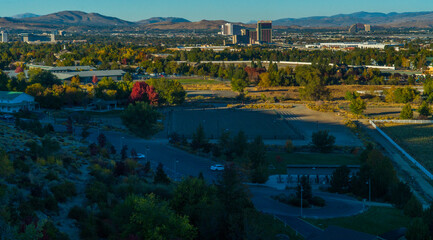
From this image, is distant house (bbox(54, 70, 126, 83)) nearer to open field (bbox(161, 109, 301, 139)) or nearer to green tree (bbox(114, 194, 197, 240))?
open field (bbox(161, 109, 301, 139))

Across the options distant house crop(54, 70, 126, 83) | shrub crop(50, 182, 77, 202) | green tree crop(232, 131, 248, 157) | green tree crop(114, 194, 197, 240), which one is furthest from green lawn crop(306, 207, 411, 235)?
distant house crop(54, 70, 126, 83)

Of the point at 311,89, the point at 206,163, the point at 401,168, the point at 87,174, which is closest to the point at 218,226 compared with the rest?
the point at 87,174

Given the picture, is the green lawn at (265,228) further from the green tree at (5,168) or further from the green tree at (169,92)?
the green tree at (169,92)

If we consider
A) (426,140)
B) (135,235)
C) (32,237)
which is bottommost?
(426,140)

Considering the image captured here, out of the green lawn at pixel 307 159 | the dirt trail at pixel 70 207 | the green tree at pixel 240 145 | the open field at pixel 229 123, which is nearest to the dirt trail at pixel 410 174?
the green lawn at pixel 307 159

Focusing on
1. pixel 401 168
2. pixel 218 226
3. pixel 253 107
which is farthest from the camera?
pixel 253 107

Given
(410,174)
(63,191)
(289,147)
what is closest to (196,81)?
(289,147)

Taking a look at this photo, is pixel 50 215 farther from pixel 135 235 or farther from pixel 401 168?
pixel 401 168
